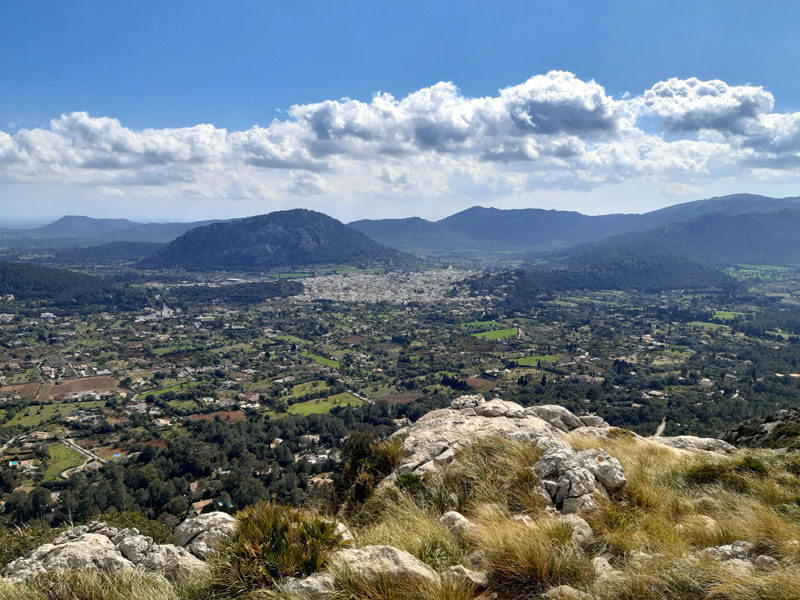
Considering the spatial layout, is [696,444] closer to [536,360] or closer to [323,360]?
[536,360]

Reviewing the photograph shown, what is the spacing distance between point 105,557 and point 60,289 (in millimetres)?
195749

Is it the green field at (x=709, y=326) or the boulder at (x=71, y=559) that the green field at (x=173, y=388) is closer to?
the boulder at (x=71, y=559)

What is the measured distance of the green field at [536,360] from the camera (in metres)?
89.0

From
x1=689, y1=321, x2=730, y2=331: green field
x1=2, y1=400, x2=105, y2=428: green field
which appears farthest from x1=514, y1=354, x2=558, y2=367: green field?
x1=2, y1=400, x2=105, y2=428: green field

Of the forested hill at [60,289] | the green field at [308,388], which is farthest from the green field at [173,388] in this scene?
the forested hill at [60,289]

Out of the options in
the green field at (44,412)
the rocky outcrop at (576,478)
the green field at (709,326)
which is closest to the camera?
the rocky outcrop at (576,478)

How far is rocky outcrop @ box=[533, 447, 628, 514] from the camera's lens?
268 inches

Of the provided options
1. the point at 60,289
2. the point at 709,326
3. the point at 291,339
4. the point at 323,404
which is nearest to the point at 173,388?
the point at 323,404

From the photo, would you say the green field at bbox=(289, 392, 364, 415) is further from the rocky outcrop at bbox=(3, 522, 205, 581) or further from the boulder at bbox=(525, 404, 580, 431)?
the rocky outcrop at bbox=(3, 522, 205, 581)

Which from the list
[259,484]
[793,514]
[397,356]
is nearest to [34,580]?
[793,514]

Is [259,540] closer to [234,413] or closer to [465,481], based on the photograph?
[465,481]

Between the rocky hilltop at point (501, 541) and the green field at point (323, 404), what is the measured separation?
2312 inches

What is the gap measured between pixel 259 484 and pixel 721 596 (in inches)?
1578

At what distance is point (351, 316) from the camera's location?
142 metres
